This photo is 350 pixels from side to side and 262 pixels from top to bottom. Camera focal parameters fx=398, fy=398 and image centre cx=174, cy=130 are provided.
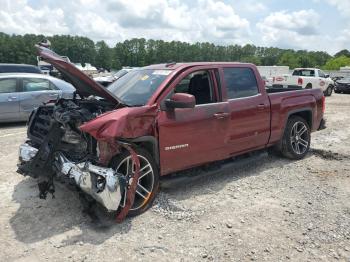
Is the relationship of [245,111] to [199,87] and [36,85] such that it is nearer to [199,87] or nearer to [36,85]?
[199,87]

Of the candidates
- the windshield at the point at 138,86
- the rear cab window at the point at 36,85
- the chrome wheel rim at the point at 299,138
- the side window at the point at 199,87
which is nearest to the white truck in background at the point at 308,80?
the rear cab window at the point at 36,85

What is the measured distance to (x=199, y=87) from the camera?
5.82 metres

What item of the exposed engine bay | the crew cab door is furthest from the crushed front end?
the crew cab door

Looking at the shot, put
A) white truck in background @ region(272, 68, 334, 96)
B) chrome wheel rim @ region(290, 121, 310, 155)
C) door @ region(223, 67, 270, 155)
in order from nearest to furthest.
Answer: door @ region(223, 67, 270, 155) < chrome wheel rim @ region(290, 121, 310, 155) < white truck in background @ region(272, 68, 334, 96)

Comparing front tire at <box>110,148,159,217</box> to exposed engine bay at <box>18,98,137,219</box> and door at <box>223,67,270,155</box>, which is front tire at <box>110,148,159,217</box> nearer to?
exposed engine bay at <box>18,98,137,219</box>

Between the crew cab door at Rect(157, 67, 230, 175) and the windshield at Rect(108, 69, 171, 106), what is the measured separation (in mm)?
249

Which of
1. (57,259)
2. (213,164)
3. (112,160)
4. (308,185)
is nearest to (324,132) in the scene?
(308,185)

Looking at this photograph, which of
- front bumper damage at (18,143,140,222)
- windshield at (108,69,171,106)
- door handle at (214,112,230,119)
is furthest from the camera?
door handle at (214,112,230,119)

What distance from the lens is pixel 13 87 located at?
36.6ft

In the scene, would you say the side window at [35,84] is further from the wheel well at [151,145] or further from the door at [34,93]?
the wheel well at [151,145]

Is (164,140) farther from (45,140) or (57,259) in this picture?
(57,259)

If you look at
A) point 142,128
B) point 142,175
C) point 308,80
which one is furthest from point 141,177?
point 308,80

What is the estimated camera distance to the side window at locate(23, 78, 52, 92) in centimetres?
1131

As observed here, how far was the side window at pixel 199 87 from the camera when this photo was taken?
5.66 m
